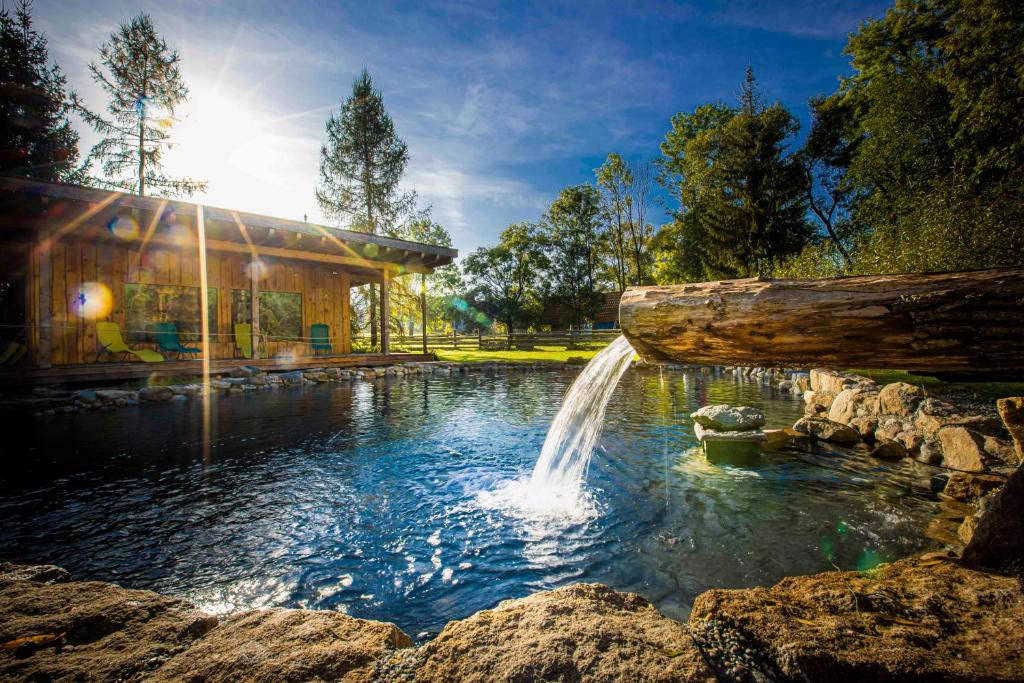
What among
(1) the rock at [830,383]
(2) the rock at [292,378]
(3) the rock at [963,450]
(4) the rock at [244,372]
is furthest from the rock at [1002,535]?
(4) the rock at [244,372]

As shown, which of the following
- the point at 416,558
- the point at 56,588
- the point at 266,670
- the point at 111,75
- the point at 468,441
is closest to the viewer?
the point at 266,670

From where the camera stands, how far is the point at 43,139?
19766 millimetres

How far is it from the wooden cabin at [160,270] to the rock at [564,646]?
12.9 metres

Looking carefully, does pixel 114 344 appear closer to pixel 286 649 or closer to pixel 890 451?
pixel 286 649

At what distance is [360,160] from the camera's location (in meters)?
24.8

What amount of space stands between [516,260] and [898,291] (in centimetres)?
3397

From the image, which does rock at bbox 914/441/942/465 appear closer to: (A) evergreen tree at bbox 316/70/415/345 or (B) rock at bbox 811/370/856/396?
(B) rock at bbox 811/370/856/396

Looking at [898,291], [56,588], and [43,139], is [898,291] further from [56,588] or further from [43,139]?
[43,139]

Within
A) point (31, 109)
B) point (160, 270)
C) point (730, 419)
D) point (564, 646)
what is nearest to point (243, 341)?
point (160, 270)

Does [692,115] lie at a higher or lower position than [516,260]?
higher

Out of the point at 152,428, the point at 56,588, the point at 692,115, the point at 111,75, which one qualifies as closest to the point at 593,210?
the point at 692,115

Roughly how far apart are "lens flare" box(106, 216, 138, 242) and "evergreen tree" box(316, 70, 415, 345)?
1353 centimetres

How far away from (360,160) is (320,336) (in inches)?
558

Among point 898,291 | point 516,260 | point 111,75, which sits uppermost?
point 111,75
